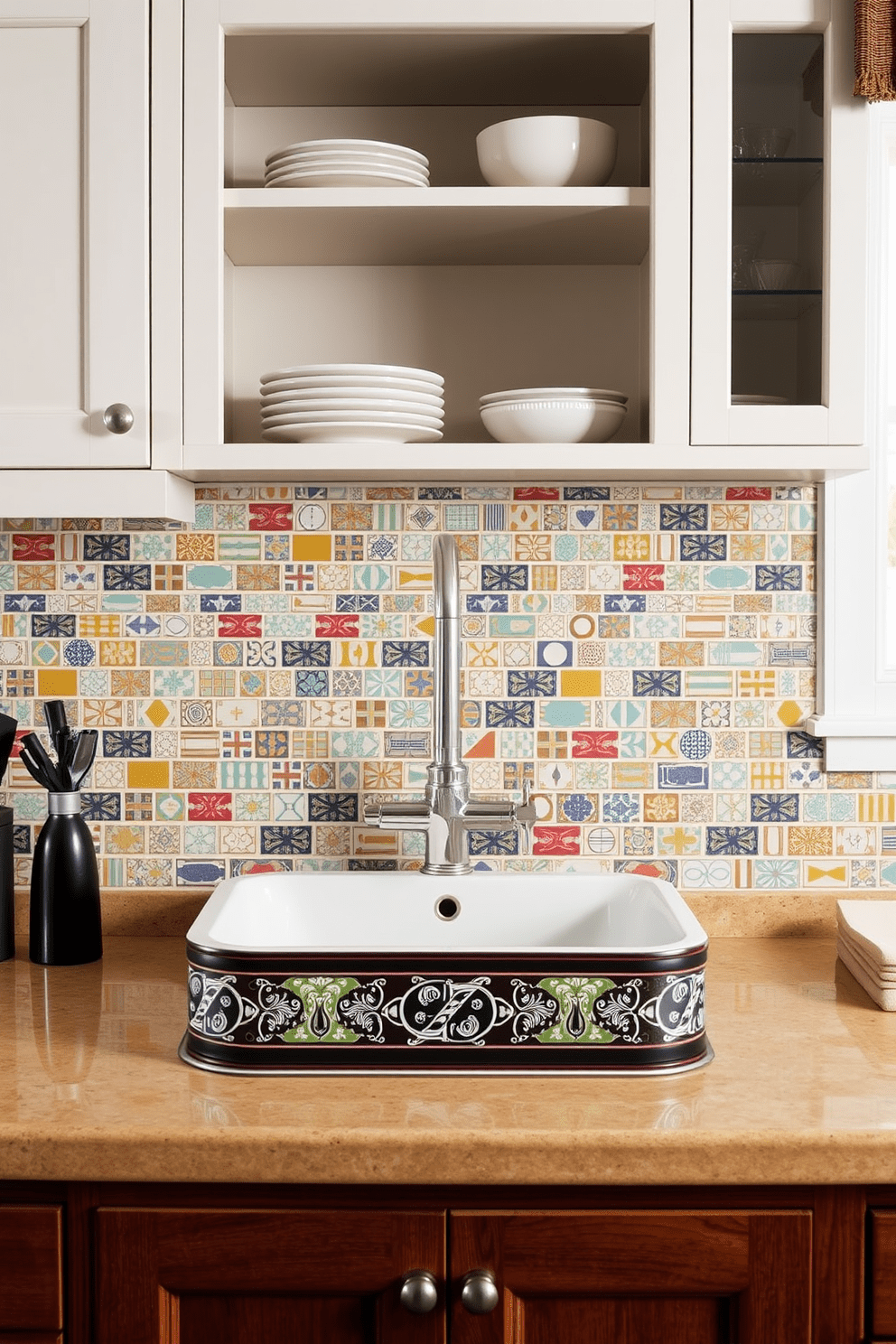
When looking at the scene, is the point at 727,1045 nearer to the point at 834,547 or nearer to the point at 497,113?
the point at 834,547

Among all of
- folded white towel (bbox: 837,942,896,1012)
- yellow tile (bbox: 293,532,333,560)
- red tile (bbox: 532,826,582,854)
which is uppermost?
yellow tile (bbox: 293,532,333,560)

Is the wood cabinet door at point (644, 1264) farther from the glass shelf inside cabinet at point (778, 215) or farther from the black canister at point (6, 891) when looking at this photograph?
the glass shelf inside cabinet at point (778, 215)

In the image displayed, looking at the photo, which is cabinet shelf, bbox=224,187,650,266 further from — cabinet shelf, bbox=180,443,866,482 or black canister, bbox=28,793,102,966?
black canister, bbox=28,793,102,966

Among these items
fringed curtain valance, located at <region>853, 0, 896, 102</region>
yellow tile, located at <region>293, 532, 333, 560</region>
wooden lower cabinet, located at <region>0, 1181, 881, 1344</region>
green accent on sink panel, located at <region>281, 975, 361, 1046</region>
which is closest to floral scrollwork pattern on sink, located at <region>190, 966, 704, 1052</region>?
green accent on sink panel, located at <region>281, 975, 361, 1046</region>

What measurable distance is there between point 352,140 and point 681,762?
0.95m

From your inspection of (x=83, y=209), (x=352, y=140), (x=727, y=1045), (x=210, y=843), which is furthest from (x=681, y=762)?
(x=83, y=209)

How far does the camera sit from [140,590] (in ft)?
5.76

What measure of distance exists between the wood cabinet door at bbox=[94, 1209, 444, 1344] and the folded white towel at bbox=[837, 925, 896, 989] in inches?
24.1

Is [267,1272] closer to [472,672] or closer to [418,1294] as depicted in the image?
[418,1294]

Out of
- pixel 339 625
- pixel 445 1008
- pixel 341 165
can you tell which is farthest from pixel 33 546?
pixel 445 1008

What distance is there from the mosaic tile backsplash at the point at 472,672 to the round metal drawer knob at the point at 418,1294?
2.32 ft

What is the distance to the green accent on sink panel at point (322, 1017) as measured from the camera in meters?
1.23

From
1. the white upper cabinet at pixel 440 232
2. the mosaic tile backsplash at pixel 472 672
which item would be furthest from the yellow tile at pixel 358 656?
the white upper cabinet at pixel 440 232

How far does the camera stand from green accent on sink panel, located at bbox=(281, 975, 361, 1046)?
123 cm
